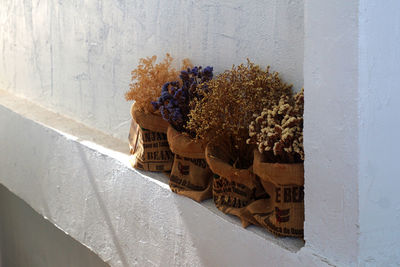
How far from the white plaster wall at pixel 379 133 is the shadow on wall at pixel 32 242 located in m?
1.85

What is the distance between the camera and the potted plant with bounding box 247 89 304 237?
57.0 inches

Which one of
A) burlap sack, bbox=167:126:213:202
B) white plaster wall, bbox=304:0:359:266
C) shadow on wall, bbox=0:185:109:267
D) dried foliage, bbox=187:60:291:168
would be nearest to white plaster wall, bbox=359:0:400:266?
white plaster wall, bbox=304:0:359:266

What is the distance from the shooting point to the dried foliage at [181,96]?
184 cm

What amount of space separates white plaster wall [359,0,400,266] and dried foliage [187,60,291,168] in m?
0.40

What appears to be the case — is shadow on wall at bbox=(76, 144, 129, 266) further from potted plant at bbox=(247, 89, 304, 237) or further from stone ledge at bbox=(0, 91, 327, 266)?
potted plant at bbox=(247, 89, 304, 237)

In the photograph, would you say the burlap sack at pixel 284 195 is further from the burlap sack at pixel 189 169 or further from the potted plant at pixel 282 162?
the burlap sack at pixel 189 169

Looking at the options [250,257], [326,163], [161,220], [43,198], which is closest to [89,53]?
[43,198]

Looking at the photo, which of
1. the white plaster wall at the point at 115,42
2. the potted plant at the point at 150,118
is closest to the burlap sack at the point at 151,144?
the potted plant at the point at 150,118

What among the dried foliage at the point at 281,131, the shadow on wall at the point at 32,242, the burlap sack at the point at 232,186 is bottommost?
the shadow on wall at the point at 32,242

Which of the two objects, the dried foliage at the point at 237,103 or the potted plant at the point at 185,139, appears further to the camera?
the potted plant at the point at 185,139

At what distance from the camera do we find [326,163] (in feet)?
4.29

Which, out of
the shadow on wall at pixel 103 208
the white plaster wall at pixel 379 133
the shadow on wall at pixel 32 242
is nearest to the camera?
the white plaster wall at pixel 379 133

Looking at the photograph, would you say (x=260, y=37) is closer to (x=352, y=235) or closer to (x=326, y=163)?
(x=326, y=163)

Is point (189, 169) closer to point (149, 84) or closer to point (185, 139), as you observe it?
point (185, 139)
